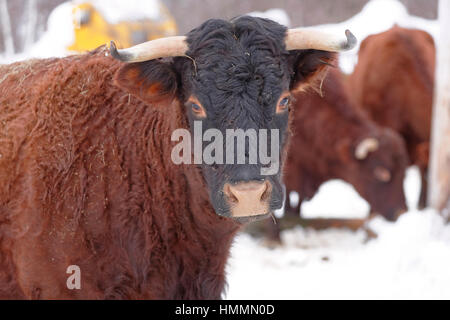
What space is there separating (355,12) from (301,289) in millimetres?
7261

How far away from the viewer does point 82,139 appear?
10.2 ft

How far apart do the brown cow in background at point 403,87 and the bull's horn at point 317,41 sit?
16.9 ft

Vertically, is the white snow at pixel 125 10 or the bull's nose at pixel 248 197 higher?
the white snow at pixel 125 10

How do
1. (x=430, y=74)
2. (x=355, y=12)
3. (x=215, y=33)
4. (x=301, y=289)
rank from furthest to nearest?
1. (x=355, y=12)
2. (x=430, y=74)
3. (x=301, y=289)
4. (x=215, y=33)

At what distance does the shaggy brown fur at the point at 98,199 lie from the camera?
3.04 metres

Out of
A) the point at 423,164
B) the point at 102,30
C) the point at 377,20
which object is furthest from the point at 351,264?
the point at 102,30

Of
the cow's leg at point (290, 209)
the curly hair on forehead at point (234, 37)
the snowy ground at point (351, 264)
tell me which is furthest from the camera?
the cow's leg at point (290, 209)

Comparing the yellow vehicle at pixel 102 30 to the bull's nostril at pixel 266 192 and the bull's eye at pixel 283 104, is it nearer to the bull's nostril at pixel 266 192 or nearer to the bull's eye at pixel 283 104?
the bull's eye at pixel 283 104

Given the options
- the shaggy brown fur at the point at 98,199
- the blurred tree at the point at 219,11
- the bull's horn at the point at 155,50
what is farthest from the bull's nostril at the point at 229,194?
the blurred tree at the point at 219,11

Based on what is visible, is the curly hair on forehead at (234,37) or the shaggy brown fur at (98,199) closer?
the curly hair on forehead at (234,37)

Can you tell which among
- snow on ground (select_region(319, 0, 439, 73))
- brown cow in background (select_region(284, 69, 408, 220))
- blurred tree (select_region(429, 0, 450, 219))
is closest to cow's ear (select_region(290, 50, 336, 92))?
blurred tree (select_region(429, 0, 450, 219))

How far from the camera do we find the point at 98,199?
3.05 metres
